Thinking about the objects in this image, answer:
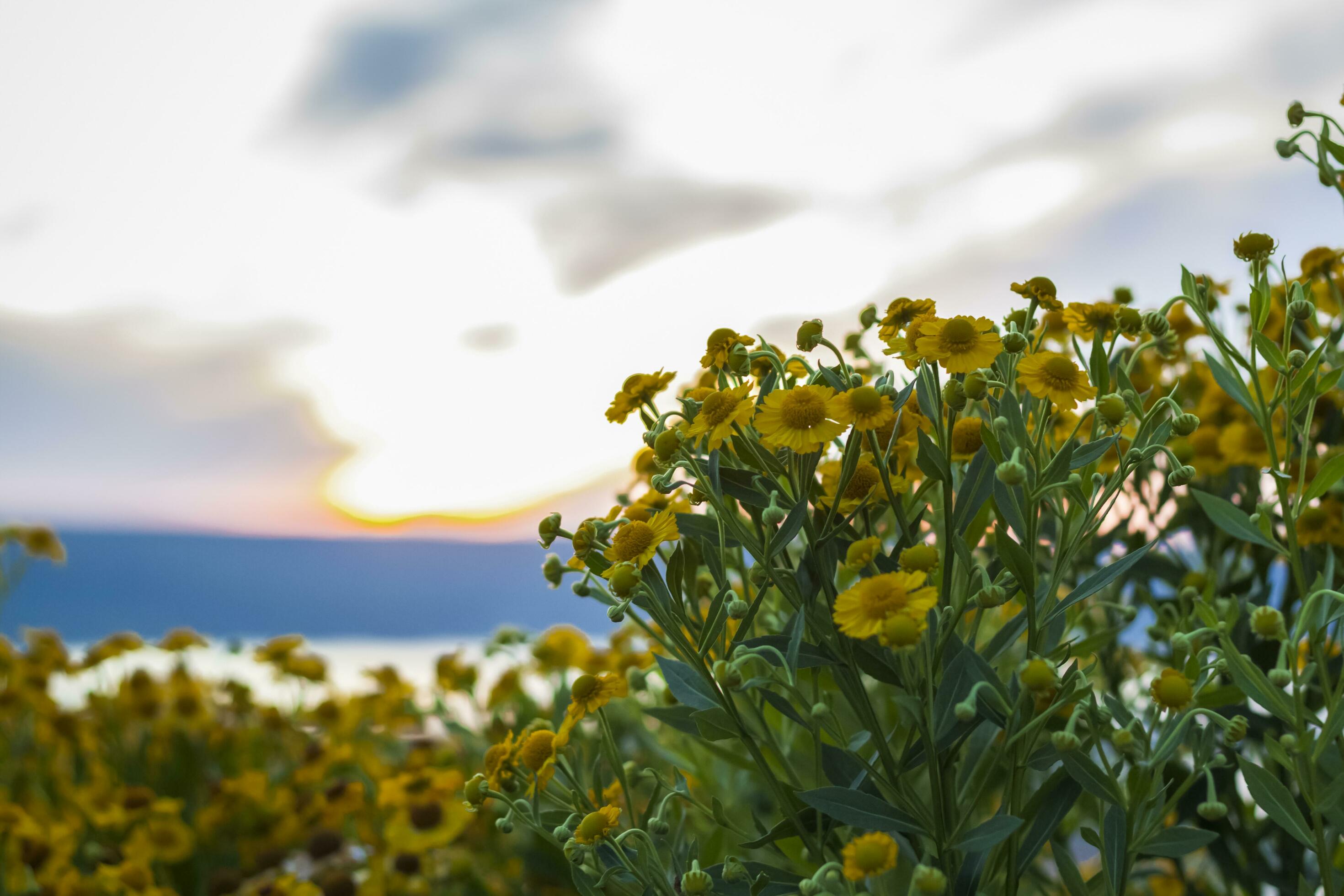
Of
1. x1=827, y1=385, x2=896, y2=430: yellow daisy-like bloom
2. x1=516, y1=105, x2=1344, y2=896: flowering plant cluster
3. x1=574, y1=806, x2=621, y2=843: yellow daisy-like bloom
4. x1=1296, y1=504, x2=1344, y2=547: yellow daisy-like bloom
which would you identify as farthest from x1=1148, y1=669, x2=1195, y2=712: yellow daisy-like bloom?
x1=1296, y1=504, x2=1344, y2=547: yellow daisy-like bloom

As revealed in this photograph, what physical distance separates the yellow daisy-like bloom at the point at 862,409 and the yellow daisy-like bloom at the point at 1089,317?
235 mm

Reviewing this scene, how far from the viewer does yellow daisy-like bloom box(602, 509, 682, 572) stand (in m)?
0.55

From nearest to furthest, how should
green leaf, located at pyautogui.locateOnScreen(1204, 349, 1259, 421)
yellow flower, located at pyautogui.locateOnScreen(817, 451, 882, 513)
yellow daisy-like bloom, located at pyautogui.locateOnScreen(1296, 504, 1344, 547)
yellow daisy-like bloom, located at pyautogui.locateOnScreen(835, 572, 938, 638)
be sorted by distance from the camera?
yellow daisy-like bloom, located at pyautogui.locateOnScreen(835, 572, 938, 638) → yellow flower, located at pyautogui.locateOnScreen(817, 451, 882, 513) → green leaf, located at pyautogui.locateOnScreen(1204, 349, 1259, 421) → yellow daisy-like bloom, located at pyautogui.locateOnScreen(1296, 504, 1344, 547)

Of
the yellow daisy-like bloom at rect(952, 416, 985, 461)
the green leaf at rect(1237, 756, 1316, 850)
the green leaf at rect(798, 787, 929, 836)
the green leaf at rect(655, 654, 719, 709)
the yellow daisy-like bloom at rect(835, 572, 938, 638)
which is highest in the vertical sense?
the yellow daisy-like bloom at rect(952, 416, 985, 461)

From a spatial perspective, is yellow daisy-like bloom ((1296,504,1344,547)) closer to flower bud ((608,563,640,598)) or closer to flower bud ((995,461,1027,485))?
flower bud ((995,461,1027,485))

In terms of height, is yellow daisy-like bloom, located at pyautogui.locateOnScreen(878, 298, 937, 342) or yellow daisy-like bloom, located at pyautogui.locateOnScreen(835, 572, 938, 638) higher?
yellow daisy-like bloom, located at pyautogui.locateOnScreen(878, 298, 937, 342)

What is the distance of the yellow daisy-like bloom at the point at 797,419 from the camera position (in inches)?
20.8

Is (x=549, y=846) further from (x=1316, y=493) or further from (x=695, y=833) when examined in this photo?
(x=1316, y=493)

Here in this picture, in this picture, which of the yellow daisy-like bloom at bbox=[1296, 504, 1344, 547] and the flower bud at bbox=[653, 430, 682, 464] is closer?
the flower bud at bbox=[653, 430, 682, 464]

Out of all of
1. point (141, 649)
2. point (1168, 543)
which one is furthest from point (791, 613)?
point (141, 649)

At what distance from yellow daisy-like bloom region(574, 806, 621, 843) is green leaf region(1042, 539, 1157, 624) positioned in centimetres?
27

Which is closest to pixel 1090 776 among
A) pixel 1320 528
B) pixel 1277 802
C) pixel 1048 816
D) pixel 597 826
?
pixel 1048 816

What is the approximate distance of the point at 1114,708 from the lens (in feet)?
1.96

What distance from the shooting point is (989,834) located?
1.70ft
